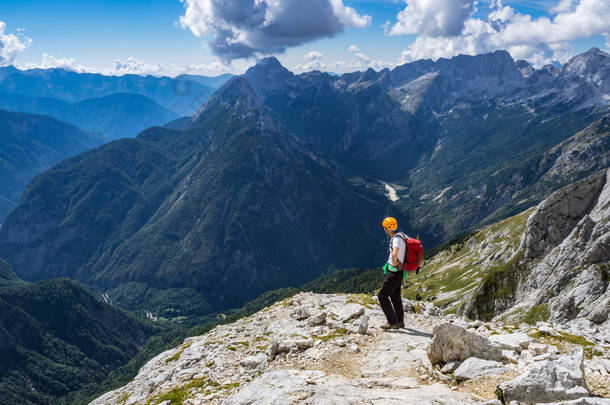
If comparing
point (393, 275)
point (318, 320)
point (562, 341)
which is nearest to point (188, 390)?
point (318, 320)

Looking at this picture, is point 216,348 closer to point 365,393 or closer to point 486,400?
point 365,393

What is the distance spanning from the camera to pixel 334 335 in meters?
27.1

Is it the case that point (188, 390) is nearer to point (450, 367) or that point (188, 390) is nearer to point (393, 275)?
point (393, 275)

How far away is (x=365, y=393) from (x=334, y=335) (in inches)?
417

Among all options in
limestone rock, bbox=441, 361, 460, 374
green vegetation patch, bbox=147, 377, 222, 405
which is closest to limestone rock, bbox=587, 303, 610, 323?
limestone rock, bbox=441, 361, 460, 374

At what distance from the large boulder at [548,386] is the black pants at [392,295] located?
9.86 metres

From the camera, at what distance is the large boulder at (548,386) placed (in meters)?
13.0

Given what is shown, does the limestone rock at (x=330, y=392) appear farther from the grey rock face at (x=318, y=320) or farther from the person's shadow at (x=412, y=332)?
the grey rock face at (x=318, y=320)

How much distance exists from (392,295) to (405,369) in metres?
5.92

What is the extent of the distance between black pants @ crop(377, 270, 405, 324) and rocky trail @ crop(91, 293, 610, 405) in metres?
1.10

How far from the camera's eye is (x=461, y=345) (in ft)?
59.9

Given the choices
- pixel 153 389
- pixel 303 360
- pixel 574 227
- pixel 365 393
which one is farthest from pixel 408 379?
pixel 574 227

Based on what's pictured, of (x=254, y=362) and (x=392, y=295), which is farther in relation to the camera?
(x=254, y=362)

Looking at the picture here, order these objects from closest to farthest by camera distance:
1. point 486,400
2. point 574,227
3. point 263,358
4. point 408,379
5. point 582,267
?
point 486,400, point 408,379, point 263,358, point 582,267, point 574,227
